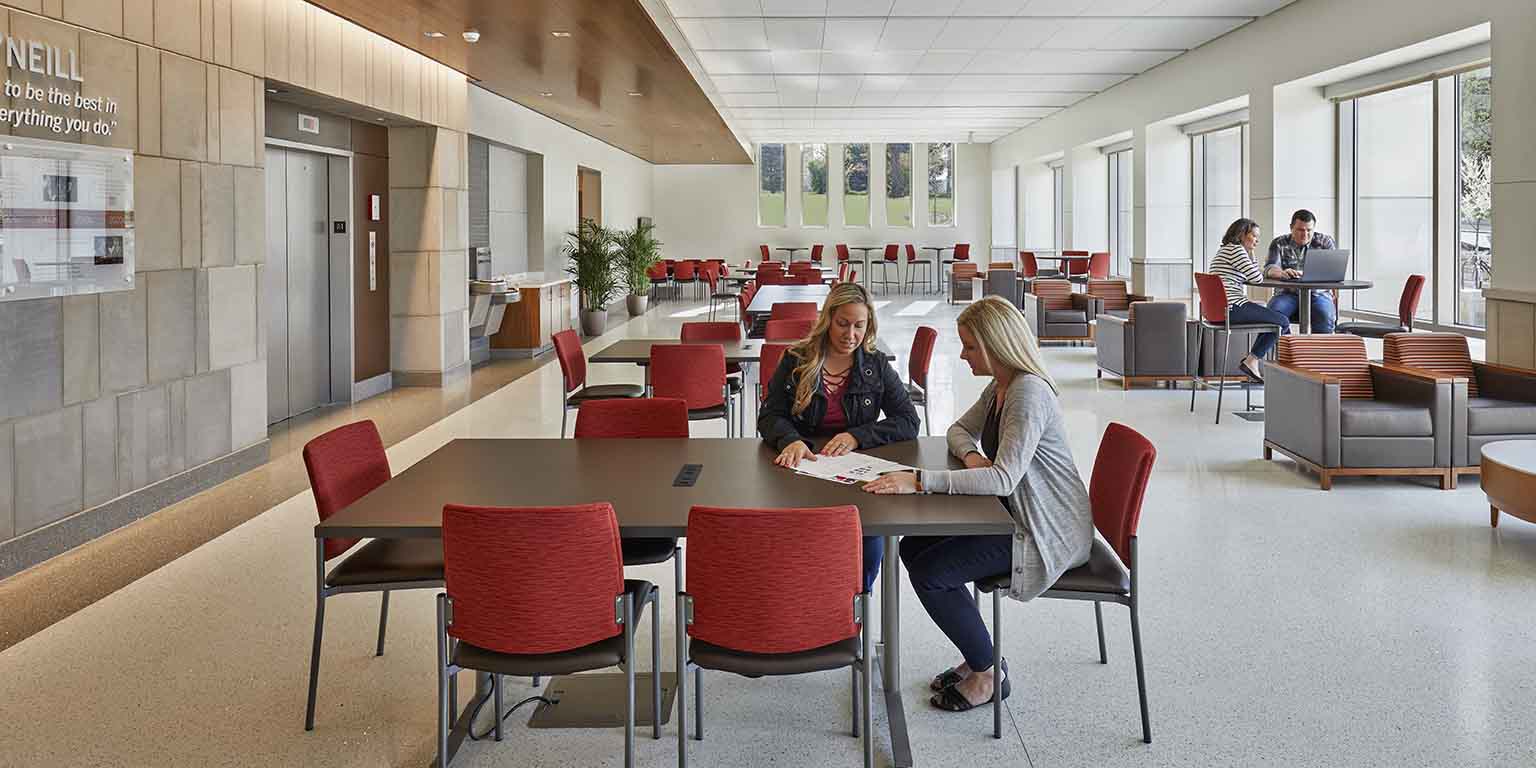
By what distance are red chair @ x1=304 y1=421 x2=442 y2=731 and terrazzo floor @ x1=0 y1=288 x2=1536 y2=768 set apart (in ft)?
0.98

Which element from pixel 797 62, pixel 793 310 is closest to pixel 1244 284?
pixel 793 310

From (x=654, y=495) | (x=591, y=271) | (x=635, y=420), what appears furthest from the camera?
(x=591, y=271)

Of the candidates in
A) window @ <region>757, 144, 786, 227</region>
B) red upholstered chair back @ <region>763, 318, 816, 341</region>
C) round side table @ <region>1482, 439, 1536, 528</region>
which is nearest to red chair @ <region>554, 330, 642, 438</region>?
red upholstered chair back @ <region>763, 318, 816, 341</region>

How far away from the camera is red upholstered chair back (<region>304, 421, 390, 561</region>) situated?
333 centimetres

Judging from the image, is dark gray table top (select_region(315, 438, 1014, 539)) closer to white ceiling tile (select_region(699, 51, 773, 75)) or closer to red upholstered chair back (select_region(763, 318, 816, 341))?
red upholstered chair back (select_region(763, 318, 816, 341))

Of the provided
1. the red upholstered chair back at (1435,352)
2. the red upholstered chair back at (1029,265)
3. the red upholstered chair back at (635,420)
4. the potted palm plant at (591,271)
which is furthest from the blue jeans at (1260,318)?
the red upholstered chair back at (1029,265)

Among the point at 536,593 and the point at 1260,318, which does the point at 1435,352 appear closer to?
the point at 1260,318

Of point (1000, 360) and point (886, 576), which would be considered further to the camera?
point (1000, 360)

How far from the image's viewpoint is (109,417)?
5.35 m

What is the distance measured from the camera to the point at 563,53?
9.47 metres

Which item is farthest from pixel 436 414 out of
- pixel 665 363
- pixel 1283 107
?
pixel 1283 107

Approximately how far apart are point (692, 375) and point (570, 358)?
3.15 feet

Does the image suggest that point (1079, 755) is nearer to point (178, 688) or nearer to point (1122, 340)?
point (178, 688)

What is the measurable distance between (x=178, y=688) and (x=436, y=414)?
5.45 m
